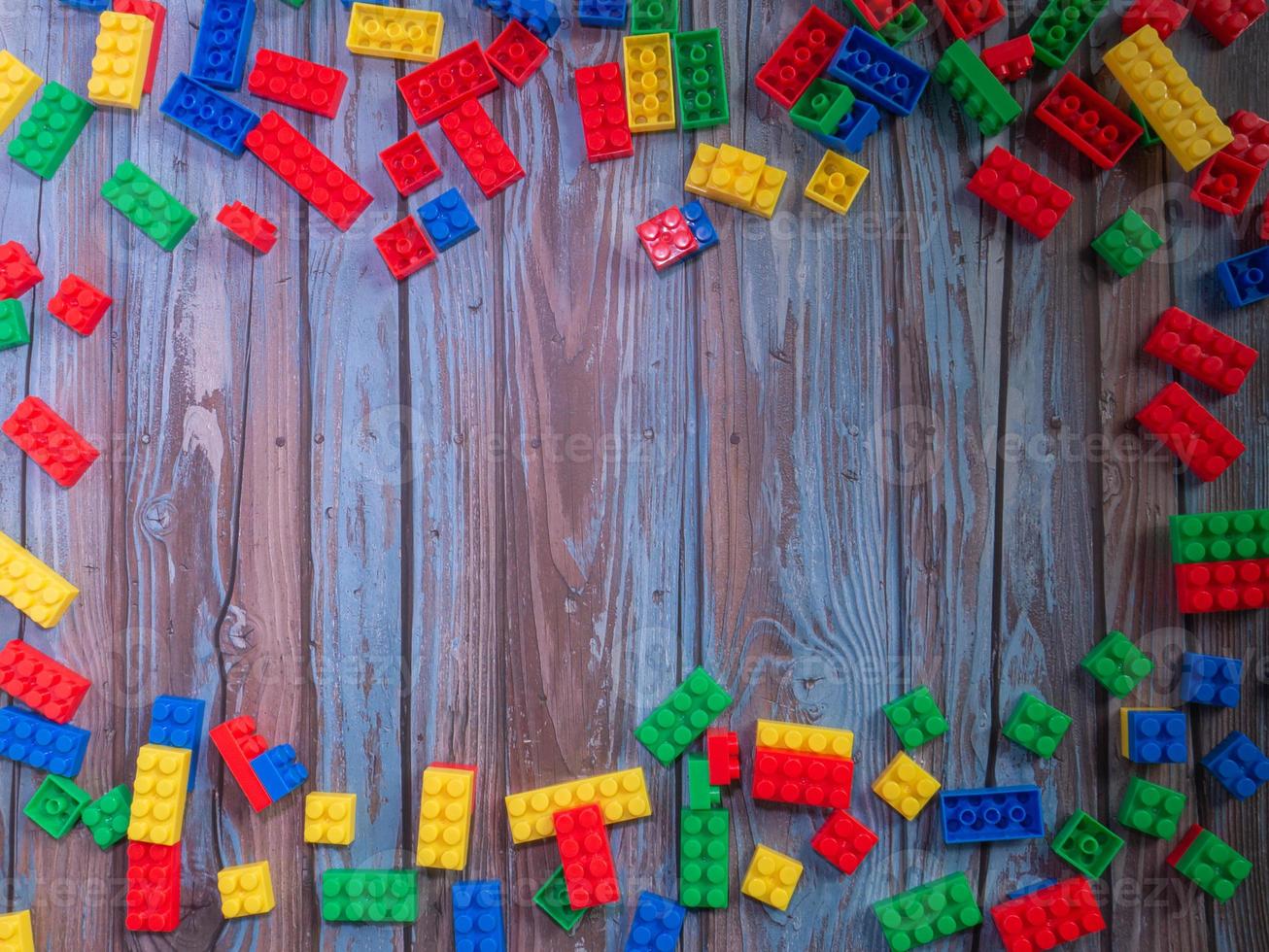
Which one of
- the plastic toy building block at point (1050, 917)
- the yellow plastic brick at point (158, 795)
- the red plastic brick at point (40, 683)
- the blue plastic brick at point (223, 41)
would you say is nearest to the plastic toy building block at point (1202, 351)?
the plastic toy building block at point (1050, 917)

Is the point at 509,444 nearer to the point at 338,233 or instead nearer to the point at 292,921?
the point at 338,233

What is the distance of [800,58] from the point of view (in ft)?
3.94

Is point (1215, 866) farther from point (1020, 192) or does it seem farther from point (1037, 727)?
point (1020, 192)

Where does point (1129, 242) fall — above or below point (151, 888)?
above

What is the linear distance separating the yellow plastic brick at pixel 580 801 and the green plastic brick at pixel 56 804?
568 mm

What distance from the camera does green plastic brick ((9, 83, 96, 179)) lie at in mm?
1240

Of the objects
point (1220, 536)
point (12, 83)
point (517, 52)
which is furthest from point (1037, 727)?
point (12, 83)

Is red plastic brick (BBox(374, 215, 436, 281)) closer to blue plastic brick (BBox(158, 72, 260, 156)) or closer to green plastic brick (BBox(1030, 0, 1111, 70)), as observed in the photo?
blue plastic brick (BBox(158, 72, 260, 156))

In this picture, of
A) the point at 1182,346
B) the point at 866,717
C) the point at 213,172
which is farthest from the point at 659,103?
the point at 866,717

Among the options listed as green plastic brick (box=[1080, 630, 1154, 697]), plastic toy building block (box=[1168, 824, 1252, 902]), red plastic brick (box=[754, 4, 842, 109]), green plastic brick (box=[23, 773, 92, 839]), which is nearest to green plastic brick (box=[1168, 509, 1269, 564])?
green plastic brick (box=[1080, 630, 1154, 697])

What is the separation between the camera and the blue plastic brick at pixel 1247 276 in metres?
1.20

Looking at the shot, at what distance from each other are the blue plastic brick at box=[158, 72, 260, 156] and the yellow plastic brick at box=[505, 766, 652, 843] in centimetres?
94

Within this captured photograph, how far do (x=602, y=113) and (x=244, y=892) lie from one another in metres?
1.12

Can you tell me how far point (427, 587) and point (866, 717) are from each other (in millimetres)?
600
